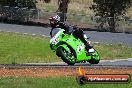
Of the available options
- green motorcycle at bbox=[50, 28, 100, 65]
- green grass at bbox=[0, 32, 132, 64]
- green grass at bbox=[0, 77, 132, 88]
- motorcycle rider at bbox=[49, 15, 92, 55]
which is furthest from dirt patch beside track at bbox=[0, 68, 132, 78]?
green grass at bbox=[0, 32, 132, 64]

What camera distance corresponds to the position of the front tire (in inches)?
376

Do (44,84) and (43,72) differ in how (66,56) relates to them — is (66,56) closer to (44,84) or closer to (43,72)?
(44,84)

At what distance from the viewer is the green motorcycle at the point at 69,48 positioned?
9438 millimetres

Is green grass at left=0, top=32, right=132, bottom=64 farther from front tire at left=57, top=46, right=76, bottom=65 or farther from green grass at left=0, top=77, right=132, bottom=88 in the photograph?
front tire at left=57, top=46, right=76, bottom=65

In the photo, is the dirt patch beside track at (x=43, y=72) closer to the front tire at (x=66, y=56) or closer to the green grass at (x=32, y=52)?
the front tire at (x=66, y=56)

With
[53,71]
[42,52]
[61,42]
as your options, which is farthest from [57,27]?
[42,52]

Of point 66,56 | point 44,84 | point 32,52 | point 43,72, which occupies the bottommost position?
point 32,52

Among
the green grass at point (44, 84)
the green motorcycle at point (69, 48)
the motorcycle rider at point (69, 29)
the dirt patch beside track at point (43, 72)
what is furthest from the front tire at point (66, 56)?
the dirt patch beside track at point (43, 72)

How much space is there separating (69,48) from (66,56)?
20 cm

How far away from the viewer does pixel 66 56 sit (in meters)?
9.77

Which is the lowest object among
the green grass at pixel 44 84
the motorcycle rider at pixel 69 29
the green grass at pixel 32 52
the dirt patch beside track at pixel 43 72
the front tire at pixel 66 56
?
the green grass at pixel 32 52

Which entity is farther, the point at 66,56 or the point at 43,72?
the point at 43,72

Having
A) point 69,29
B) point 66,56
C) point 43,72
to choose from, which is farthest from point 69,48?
point 43,72

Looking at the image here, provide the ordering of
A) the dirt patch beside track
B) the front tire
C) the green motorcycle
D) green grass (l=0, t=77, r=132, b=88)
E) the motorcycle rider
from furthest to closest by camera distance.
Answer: the dirt patch beside track
green grass (l=0, t=77, r=132, b=88)
the front tire
the green motorcycle
the motorcycle rider
